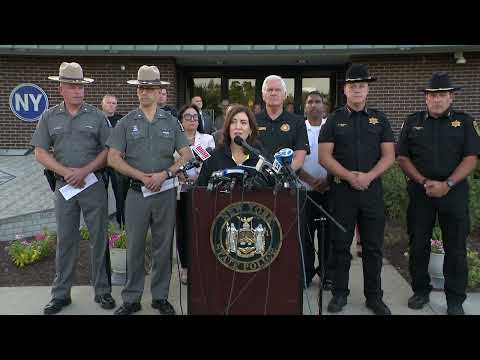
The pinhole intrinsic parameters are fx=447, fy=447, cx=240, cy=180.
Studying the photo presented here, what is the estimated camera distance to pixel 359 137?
12.2ft

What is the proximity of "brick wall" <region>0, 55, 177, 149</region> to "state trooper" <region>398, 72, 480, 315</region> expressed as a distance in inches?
274

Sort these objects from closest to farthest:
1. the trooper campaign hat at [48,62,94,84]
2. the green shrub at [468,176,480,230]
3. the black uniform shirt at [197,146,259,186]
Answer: the black uniform shirt at [197,146,259,186] < the trooper campaign hat at [48,62,94,84] < the green shrub at [468,176,480,230]

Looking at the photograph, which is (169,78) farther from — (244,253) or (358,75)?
(244,253)

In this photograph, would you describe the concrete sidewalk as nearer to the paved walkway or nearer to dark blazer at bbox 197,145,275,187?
the paved walkway

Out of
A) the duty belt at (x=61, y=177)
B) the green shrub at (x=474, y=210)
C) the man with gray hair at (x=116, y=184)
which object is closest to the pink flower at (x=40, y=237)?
the man with gray hair at (x=116, y=184)

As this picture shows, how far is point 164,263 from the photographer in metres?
3.82

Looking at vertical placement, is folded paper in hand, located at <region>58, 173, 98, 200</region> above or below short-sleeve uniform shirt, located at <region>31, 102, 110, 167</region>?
below

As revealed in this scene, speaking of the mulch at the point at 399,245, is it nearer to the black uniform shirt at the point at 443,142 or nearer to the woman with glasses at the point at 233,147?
the black uniform shirt at the point at 443,142

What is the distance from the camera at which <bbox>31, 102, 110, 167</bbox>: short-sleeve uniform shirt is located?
3809 mm

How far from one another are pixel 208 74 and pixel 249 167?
8.53 m

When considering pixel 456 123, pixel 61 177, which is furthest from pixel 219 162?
pixel 456 123

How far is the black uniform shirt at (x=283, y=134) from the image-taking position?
393cm

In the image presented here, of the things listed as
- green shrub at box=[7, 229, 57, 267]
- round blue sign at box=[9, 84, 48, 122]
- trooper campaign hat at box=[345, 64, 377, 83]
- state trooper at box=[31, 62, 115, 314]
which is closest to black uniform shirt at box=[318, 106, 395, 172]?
trooper campaign hat at box=[345, 64, 377, 83]
